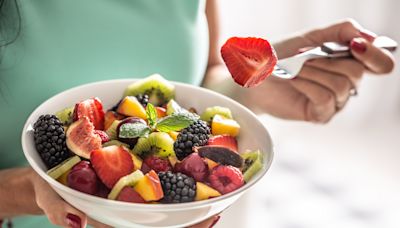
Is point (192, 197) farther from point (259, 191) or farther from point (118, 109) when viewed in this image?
point (259, 191)

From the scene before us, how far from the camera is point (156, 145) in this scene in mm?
762

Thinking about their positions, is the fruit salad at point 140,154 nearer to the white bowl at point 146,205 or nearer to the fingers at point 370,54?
the white bowl at point 146,205

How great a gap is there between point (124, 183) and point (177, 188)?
0.06 meters

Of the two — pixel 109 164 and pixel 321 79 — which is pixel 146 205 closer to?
pixel 109 164

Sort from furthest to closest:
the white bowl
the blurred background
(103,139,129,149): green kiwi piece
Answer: the blurred background → (103,139,129,149): green kiwi piece → the white bowl

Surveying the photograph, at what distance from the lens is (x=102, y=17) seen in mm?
944

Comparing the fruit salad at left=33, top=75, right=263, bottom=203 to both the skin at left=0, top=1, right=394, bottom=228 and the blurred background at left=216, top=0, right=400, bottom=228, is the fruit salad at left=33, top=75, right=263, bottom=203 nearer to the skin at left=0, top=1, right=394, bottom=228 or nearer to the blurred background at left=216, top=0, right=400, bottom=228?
the skin at left=0, top=1, right=394, bottom=228

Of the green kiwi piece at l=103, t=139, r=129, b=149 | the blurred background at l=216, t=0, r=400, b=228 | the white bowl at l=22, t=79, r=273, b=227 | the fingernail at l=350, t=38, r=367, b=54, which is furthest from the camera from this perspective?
the blurred background at l=216, t=0, r=400, b=228

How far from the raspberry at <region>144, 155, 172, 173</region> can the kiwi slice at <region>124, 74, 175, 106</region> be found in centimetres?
16

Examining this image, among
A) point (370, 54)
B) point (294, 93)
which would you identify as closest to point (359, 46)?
point (370, 54)

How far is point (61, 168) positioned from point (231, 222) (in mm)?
897

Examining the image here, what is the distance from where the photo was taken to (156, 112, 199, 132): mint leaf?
30.2 inches

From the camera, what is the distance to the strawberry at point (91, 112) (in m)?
0.79

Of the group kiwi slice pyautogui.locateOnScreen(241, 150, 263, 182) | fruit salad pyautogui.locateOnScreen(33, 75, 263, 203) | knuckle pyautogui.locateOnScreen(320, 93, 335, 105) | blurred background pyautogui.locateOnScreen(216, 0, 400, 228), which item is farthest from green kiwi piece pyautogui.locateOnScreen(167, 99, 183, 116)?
blurred background pyautogui.locateOnScreen(216, 0, 400, 228)
